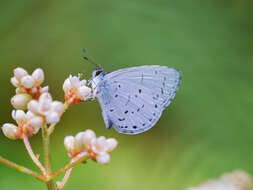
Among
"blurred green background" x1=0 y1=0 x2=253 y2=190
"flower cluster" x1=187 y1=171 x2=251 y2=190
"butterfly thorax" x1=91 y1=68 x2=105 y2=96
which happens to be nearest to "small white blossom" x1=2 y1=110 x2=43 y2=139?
"butterfly thorax" x1=91 y1=68 x2=105 y2=96

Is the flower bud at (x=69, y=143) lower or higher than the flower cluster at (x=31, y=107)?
lower

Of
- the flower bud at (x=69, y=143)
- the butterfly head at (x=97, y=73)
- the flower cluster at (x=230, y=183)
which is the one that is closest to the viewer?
the flower bud at (x=69, y=143)

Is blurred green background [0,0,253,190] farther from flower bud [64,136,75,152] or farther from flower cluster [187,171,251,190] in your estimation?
flower bud [64,136,75,152]

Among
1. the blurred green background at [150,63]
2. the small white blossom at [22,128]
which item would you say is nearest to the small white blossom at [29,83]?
the small white blossom at [22,128]

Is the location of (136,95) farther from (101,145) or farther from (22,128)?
(22,128)

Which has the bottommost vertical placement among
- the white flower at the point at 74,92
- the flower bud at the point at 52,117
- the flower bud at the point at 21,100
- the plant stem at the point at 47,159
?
the plant stem at the point at 47,159

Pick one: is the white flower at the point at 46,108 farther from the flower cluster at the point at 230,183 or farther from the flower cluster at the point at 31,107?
the flower cluster at the point at 230,183
